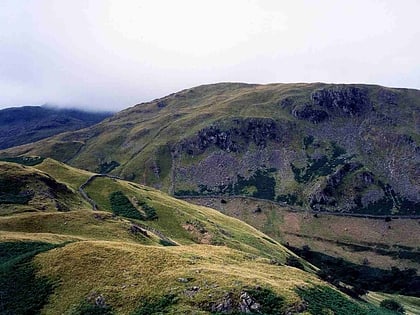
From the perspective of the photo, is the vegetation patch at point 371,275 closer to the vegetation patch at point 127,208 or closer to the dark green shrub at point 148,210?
the dark green shrub at point 148,210

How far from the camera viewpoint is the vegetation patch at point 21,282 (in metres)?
60.5

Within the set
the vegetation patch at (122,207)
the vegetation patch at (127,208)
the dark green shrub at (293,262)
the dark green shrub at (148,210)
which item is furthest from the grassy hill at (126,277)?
the dark green shrub at (293,262)

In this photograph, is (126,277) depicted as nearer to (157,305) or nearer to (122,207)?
(157,305)

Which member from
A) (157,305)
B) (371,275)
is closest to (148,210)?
(157,305)

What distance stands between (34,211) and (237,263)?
53090 millimetres

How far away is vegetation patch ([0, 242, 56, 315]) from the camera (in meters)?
60.5

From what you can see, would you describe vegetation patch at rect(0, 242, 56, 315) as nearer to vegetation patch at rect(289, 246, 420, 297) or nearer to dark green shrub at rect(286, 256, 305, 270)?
dark green shrub at rect(286, 256, 305, 270)

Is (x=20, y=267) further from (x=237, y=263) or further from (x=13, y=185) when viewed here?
(x=13, y=185)

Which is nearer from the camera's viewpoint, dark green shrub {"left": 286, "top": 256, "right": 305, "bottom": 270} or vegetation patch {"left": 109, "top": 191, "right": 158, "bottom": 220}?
dark green shrub {"left": 286, "top": 256, "right": 305, "bottom": 270}

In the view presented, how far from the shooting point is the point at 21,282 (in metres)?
64.4

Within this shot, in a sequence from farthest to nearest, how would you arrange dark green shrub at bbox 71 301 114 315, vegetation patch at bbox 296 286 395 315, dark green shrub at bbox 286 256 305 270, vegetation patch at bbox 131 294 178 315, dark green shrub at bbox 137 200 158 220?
dark green shrub at bbox 137 200 158 220 < dark green shrub at bbox 286 256 305 270 < vegetation patch at bbox 296 286 395 315 < dark green shrub at bbox 71 301 114 315 < vegetation patch at bbox 131 294 178 315

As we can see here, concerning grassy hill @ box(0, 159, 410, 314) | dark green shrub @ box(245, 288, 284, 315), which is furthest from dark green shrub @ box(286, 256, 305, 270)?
dark green shrub @ box(245, 288, 284, 315)

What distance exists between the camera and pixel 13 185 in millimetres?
114125

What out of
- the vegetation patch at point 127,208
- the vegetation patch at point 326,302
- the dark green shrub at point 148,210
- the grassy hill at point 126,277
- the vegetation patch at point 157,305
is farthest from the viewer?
the dark green shrub at point 148,210
